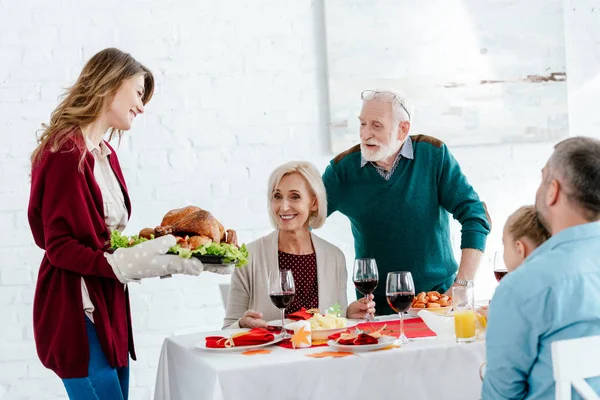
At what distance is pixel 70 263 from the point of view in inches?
85.4

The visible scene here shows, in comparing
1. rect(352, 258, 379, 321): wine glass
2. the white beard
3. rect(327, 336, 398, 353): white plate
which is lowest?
rect(327, 336, 398, 353): white plate

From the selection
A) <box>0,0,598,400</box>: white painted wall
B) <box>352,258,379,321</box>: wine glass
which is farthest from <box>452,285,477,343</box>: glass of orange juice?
<box>0,0,598,400</box>: white painted wall

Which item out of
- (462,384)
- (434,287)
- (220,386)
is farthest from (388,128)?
(220,386)

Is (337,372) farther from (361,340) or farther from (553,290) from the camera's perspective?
(553,290)

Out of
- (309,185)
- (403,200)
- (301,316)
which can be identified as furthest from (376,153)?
(301,316)

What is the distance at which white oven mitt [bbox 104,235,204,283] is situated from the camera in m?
2.14

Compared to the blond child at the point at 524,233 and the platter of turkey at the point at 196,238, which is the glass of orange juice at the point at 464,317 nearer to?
the blond child at the point at 524,233

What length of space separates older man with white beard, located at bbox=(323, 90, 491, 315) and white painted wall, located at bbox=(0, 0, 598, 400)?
0.56m

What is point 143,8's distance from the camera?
345 centimetres

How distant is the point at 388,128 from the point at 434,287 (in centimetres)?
62

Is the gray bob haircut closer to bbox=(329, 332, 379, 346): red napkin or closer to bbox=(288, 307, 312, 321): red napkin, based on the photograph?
bbox=(288, 307, 312, 321): red napkin

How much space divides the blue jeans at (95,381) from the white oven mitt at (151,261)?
21cm

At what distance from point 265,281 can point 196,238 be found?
0.54 m

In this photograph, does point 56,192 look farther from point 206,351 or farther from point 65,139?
point 206,351
